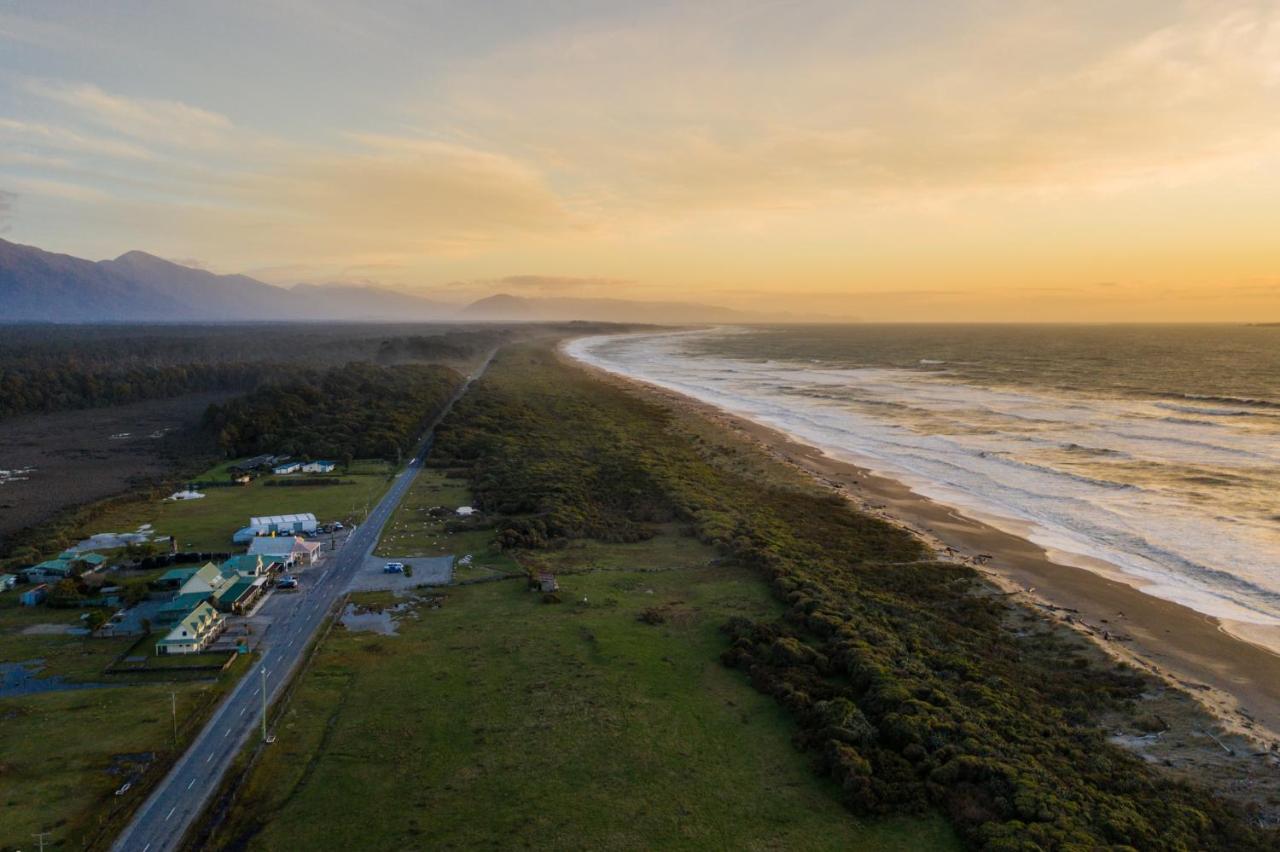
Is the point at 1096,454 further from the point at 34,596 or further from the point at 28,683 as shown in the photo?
the point at 34,596

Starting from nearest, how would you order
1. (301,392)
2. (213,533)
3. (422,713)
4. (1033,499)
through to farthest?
(422,713) < (213,533) < (1033,499) < (301,392)

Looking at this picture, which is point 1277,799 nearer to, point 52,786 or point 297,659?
point 297,659

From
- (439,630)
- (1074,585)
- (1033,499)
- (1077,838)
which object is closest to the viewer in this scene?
(1077,838)

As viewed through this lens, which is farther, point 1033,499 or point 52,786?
point 1033,499

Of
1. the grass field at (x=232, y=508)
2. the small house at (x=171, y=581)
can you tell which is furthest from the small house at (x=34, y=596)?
the grass field at (x=232, y=508)

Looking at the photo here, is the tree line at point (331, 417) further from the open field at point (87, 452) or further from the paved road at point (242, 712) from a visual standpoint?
the paved road at point (242, 712)

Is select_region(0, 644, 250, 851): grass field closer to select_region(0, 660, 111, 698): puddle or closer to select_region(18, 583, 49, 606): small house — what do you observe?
select_region(0, 660, 111, 698): puddle

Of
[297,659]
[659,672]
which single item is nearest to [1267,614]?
[659,672]
